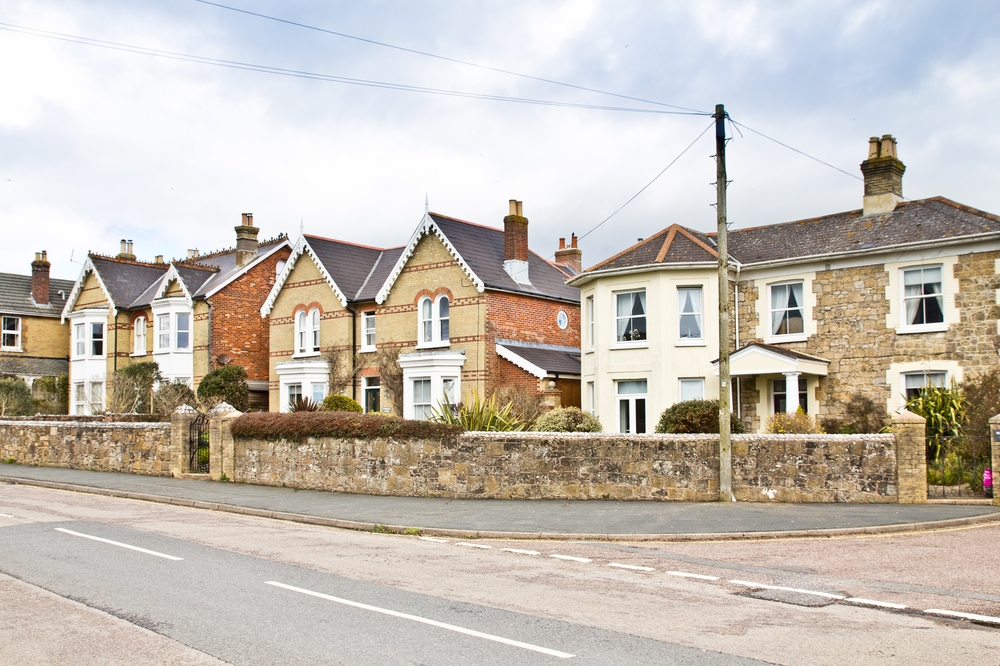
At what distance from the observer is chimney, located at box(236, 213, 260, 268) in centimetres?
4378

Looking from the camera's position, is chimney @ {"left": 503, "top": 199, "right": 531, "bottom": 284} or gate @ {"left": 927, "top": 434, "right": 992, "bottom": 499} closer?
gate @ {"left": 927, "top": 434, "right": 992, "bottom": 499}

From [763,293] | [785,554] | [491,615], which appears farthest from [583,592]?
[763,293]

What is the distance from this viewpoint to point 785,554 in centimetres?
1241

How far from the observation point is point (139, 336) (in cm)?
4550

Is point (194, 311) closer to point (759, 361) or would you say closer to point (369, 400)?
point (369, 400)

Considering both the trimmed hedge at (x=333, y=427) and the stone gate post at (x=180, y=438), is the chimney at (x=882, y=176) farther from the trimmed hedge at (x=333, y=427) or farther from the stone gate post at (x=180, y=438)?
the stone gate post at (x=180, y=438)

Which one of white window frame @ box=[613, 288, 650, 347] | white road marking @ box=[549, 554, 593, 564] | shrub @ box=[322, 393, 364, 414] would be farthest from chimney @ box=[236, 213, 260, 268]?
white road marking @ box=[549, 554, 593, 564]

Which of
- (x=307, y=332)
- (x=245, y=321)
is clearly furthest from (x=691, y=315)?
(x=245, y=321)

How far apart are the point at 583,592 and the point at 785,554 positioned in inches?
162

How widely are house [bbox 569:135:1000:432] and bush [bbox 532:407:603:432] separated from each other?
4.05 meters

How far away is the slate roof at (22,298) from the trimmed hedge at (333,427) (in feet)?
109

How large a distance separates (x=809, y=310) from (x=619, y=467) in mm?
10683

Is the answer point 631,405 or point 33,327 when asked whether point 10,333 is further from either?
point 631,405

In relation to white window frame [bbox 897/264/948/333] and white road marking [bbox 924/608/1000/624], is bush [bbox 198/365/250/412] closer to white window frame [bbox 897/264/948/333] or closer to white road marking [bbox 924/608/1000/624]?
white window frame [bbox 897/264/948/333]
